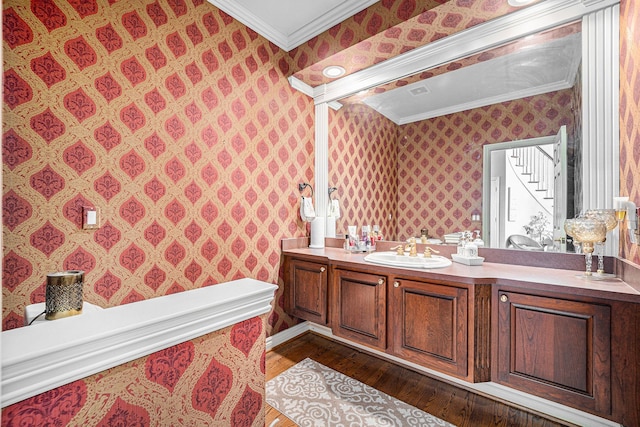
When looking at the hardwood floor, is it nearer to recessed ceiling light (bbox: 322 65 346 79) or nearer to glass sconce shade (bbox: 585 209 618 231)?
glass sconce shade (bbox: 585 209 618 231)

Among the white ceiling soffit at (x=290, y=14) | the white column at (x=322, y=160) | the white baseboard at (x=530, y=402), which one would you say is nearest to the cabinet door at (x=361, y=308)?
the white baseboard at (x=530, y=402)

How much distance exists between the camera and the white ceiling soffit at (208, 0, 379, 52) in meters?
2.29

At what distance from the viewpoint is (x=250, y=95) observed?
249cm

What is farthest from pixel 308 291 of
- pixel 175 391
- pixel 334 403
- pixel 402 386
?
pixel 175 391

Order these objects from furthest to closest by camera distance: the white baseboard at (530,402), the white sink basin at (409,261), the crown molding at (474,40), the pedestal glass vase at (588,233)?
the white sink basin at (409,261) → the crown molding at (474,40) → the white baseboard at (530,402) → the pedestal glass vase at (588,233)

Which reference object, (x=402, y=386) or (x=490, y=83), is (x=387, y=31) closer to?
(x=490, y=83)

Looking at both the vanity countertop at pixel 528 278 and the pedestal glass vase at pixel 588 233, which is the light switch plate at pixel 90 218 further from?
the pedestal glass vase at pixel 588 233

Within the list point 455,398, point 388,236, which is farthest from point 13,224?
point 455,398

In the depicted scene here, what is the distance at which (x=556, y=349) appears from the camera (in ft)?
4.90

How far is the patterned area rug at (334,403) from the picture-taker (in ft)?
5.83

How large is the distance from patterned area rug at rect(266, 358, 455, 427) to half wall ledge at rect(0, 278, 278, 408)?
4.01 ft

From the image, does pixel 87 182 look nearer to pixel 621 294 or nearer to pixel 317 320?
pixel 317 320

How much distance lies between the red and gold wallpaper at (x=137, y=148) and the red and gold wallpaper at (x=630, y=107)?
7.53 ft

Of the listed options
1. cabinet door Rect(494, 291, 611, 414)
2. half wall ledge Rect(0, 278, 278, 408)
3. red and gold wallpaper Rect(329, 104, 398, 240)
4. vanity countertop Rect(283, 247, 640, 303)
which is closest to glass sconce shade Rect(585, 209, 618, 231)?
vanity countertop Rect(283, 247, 640, 303)
